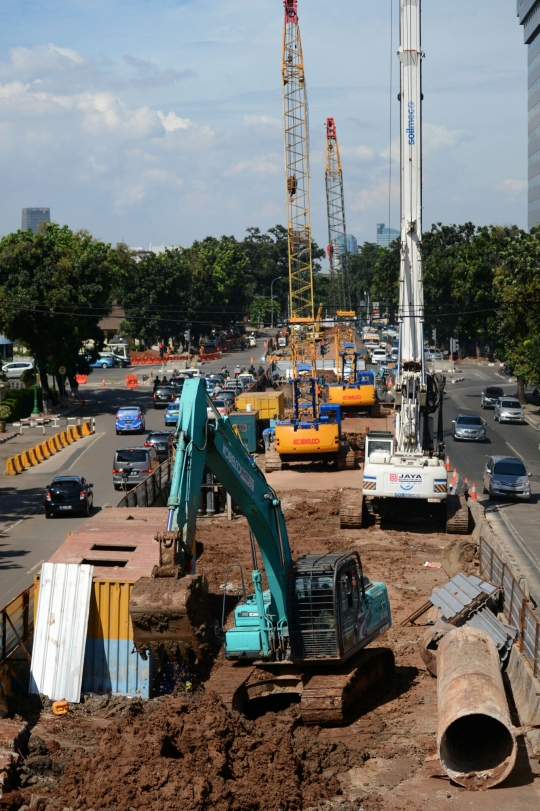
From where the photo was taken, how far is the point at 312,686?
54.2ft

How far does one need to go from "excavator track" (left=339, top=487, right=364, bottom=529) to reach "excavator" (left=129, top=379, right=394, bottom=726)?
1373cm

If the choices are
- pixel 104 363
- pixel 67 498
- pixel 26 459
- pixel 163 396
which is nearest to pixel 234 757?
pixel 67 498

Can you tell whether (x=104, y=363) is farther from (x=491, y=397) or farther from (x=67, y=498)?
(x=67, y=498)

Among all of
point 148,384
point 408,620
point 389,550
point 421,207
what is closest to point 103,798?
point 408,620

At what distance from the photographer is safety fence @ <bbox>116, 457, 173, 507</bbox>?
93.7ft

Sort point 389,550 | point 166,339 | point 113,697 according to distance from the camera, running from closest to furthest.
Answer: point 113,697
point 389,550
point 166,339

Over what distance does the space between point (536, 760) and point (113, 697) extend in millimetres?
6661

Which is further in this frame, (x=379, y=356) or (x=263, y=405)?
(x=379, y=356)

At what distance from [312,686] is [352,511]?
1547cm

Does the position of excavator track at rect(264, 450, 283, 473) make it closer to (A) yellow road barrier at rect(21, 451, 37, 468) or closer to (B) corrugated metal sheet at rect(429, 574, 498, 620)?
(A) yellow road barrier at rect(21, 451, 37, 468)

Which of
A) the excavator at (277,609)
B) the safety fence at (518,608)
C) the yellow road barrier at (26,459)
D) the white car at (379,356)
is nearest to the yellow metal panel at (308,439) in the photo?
the yellow road barrier at (26,459)

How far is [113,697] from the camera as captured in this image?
16.7 meters

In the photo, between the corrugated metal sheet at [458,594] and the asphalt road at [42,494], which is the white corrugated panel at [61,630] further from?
the corrugated metal sheet at [458,594]

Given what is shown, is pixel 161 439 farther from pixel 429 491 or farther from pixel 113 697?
pixel 113 697
